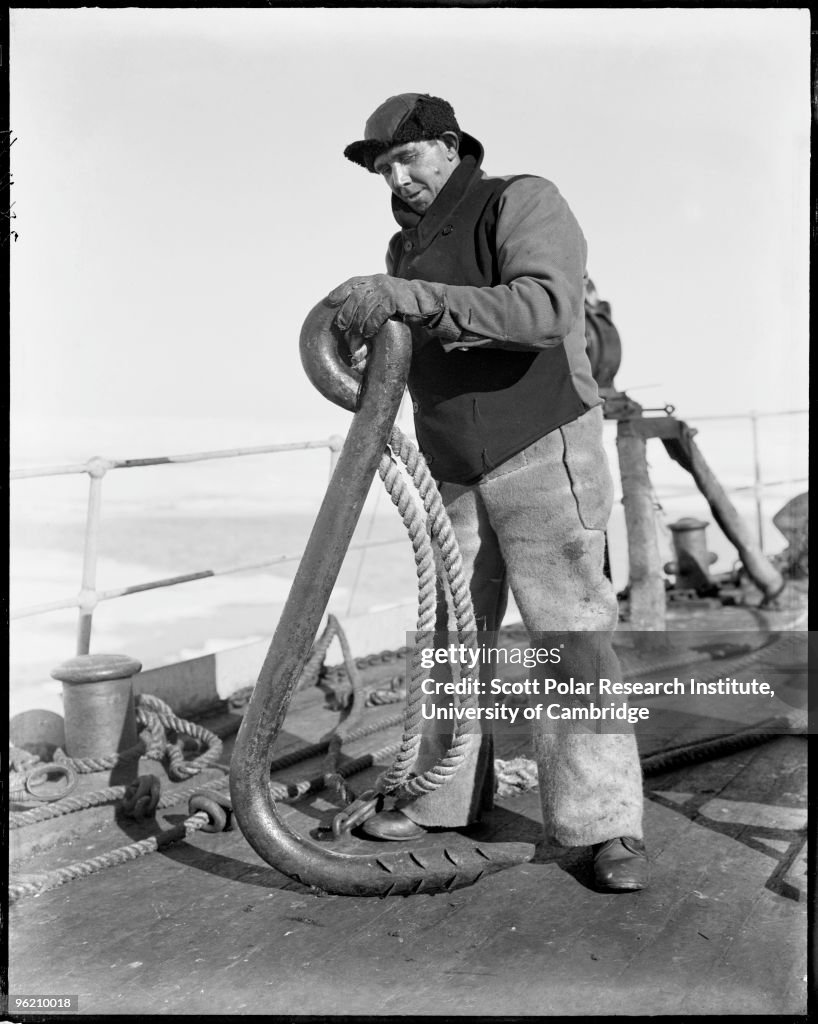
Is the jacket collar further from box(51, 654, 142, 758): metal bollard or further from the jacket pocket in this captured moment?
box(51, 654, 142, 758): metal bollard

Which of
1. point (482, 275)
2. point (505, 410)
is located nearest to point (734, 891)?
point (505, 410)

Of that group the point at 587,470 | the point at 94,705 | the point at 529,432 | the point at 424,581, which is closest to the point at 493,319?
the point at 529,432

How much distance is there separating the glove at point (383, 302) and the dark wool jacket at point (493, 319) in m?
0.03

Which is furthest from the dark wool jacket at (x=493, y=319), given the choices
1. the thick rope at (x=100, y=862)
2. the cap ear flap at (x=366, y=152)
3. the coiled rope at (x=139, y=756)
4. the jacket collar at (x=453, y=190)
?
the coiled rope at (x=139, y=756)

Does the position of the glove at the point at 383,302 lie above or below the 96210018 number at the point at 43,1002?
above

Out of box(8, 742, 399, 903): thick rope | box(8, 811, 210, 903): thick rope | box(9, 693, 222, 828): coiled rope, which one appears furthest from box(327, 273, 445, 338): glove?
box(9, 693, 222, 828): coiled rope

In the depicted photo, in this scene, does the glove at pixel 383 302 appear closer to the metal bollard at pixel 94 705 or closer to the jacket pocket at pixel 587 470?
the jacket pocket at pixel 587 470

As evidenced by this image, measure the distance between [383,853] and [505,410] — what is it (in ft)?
3.75

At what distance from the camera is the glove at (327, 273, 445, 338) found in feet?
7.97

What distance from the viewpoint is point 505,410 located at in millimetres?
2707

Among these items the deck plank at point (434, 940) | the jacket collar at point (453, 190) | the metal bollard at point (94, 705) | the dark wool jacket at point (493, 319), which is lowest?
the deck plank at point (434, 940)

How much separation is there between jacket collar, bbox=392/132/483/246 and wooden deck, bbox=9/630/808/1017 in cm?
154

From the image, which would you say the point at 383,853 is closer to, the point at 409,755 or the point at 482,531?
the point at 409,755

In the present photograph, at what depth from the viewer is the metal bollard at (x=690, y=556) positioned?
7.50 m
